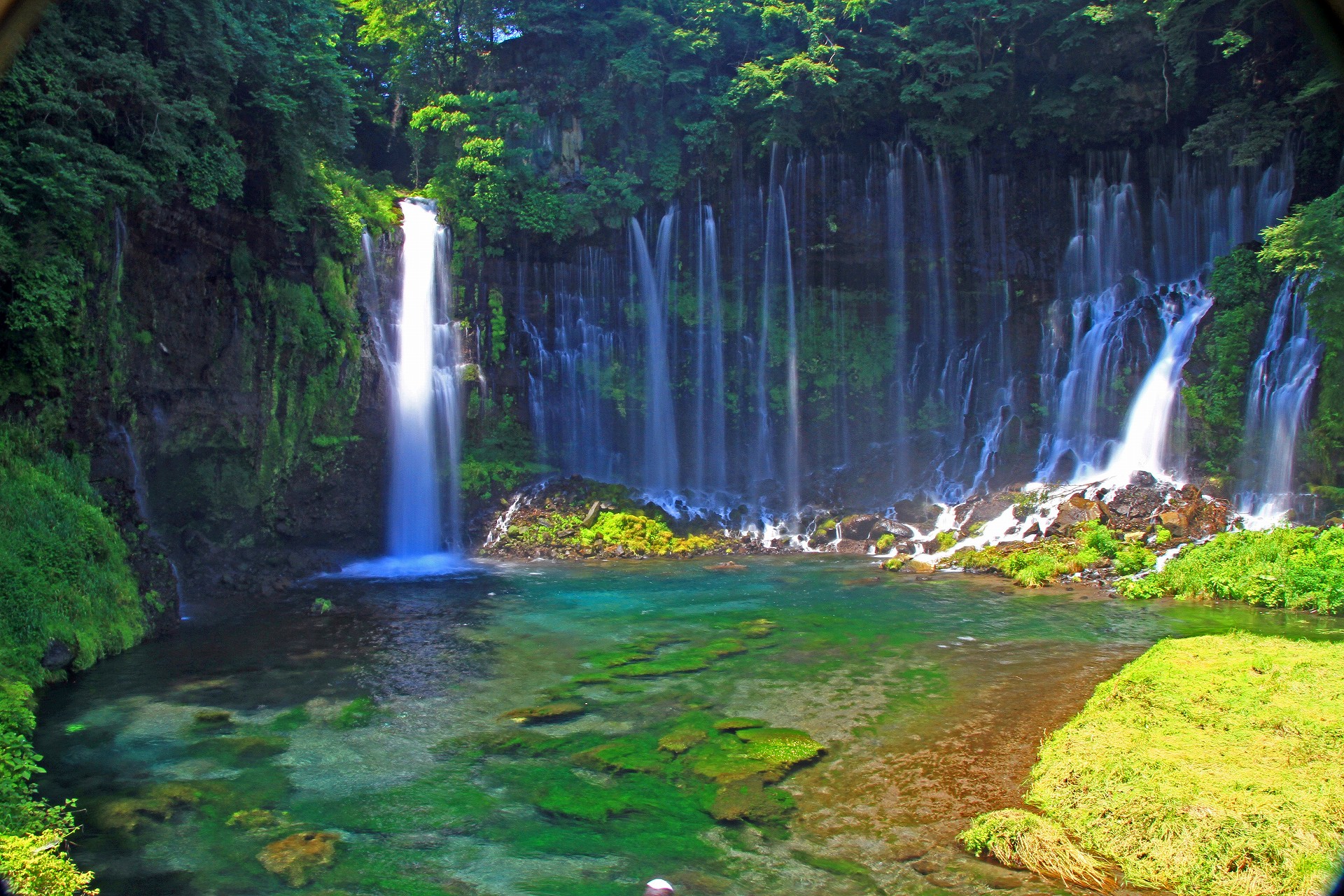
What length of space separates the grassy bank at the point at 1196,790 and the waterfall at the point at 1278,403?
12.2 metres

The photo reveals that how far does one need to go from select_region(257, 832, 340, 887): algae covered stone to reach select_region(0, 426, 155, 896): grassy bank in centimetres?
189

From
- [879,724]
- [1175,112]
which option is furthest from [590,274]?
[879,724]

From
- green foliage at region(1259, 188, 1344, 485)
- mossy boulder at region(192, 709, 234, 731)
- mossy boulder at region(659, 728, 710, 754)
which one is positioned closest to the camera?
mossy boulder at region(659, 728, 710, 754)

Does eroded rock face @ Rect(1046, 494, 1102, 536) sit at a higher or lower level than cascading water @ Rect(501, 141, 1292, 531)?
lower

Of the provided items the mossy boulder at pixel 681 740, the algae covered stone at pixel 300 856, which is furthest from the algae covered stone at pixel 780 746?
the algae covered stone at pixel 300 856

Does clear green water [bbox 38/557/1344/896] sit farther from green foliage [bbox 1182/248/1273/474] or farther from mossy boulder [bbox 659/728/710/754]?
green foliage [bbox 1182/248/1273/474]

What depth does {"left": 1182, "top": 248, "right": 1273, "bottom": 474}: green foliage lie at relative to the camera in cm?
2038

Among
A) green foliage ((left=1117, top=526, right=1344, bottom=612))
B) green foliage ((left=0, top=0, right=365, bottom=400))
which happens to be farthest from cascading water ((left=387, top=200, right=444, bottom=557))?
green foliage ((left=1117, top=526, right=1344, bottom=612))

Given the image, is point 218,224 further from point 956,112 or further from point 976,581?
point 956,112

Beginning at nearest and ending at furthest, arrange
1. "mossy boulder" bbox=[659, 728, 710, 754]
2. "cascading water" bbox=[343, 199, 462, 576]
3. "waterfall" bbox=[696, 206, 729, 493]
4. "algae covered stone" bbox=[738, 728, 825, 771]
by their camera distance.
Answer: "algae covered stone" bbox=[738, 728, 825, 771] < "mossy boulder" bbox=[659, 728, 710, 754] < "cascading water" bbox=[343, 199, 462, 576] < "waterfall" bbox=[696, 206, 729, 493]

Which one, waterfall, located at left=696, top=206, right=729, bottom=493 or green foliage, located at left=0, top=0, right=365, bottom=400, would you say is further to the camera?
waterfall, located at left=696, top=206, right=729, bottom=493

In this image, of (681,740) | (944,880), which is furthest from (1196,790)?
(681,740)

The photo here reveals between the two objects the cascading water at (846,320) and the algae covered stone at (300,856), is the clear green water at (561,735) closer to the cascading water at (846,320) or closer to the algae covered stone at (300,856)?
the algae covered stone at (300,856)

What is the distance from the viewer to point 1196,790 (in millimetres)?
6141
